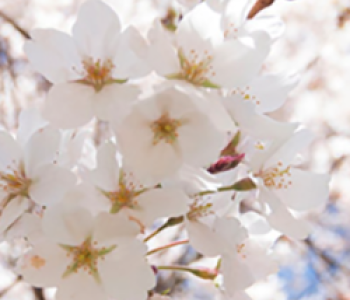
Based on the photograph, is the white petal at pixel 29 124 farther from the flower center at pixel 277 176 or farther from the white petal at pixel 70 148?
the flower center at pixel 277 176

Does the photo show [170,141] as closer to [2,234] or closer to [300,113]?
[2,234]

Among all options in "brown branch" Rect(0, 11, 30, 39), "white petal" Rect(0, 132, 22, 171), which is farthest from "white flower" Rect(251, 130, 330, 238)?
"brown branch" Rect(0, 11, 30, 39)

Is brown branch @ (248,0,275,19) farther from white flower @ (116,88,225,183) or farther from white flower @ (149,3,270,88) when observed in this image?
white flower @ (116,88,225,183)

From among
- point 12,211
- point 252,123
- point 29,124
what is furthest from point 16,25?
point 252,123

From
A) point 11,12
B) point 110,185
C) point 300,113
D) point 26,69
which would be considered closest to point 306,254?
point 300,113

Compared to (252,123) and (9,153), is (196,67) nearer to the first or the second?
(252,123)
